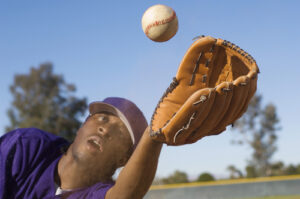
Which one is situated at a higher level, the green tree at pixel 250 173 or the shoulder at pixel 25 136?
the shoulder at pixel 25 136

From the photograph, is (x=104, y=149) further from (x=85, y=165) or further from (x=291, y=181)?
(x=291, y=181)

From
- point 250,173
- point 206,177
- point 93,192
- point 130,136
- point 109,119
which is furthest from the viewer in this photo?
point 250,173

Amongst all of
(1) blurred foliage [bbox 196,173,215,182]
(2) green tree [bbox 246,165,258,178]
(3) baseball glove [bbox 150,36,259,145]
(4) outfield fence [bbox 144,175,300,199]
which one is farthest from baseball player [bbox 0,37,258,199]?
(2) green tree [bbox 246,165,258,178]

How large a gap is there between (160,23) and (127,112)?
755 millimetres

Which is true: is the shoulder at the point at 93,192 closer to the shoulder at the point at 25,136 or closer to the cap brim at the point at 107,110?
the cap brim at the point at 107,110

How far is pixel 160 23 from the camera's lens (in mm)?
2840

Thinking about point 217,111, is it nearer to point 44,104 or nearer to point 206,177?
point 206,177

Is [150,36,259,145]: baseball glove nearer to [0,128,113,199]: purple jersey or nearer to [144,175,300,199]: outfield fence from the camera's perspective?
[0,128,113,199]: purple jersey

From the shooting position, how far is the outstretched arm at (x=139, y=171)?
2.17 m

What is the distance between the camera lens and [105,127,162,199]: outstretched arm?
7.11 feet

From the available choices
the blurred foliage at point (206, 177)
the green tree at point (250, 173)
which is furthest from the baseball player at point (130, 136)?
the green tree at point (250, 173)

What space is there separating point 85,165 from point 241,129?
31773 mm

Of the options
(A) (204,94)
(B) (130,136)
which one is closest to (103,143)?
(B) (130,136)

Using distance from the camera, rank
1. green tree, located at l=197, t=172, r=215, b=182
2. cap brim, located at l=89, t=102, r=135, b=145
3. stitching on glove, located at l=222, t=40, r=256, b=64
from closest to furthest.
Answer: stitching on glove, located at l=222, t=40, r=256, b=64 < cap brim, located at l=89, t=102, r=135, b=145 < green tree, located at l=197, t=172, r=215, b=182
